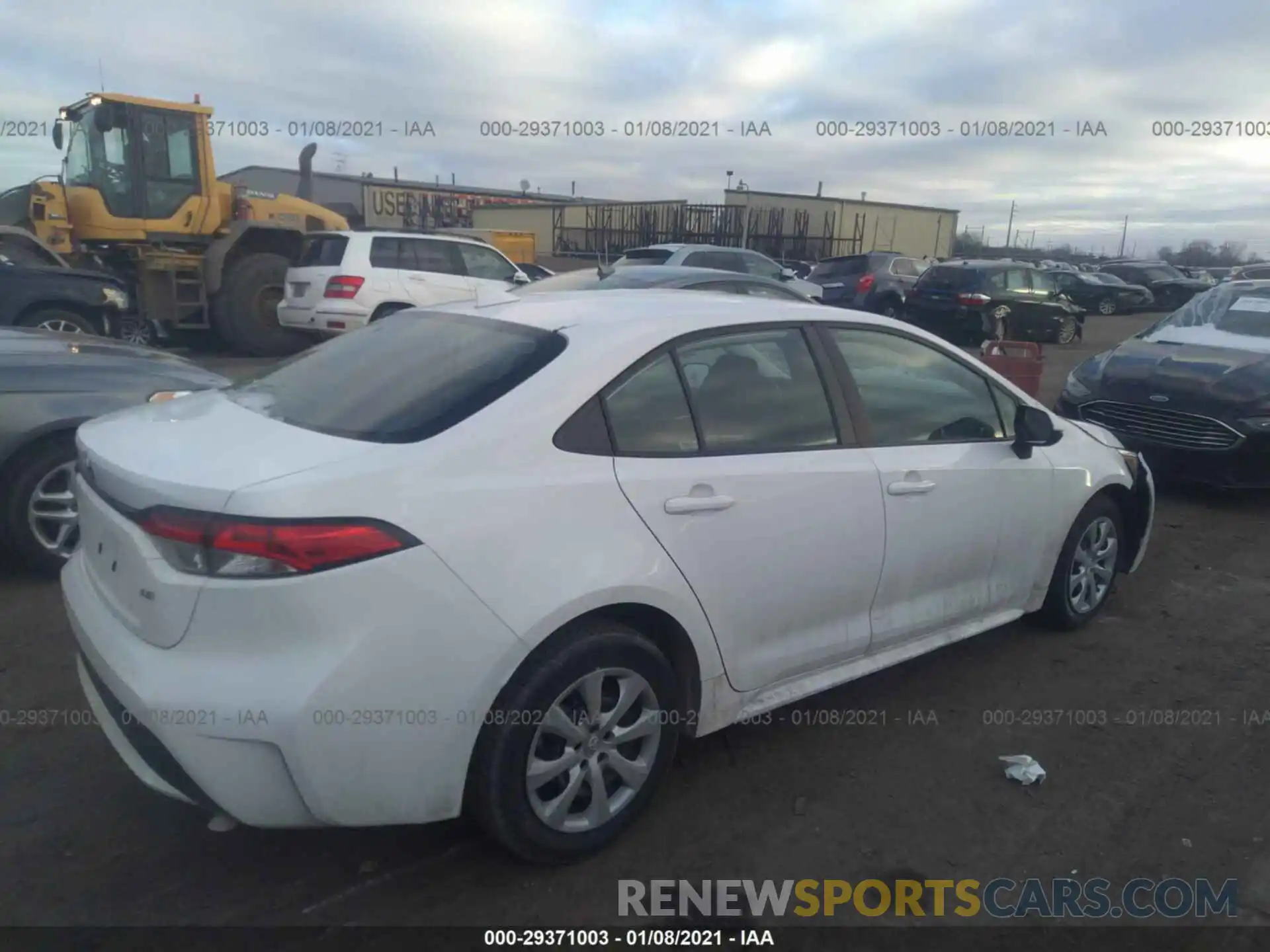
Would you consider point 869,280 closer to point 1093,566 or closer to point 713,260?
point 713,260

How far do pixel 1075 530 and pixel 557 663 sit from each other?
2.78 m

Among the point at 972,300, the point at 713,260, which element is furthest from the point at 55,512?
the point at 972,300

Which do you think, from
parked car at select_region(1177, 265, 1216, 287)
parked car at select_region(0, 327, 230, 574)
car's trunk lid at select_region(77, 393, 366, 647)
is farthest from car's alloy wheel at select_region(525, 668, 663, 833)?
parked car at select_region(1177, 265, 1216, 287)

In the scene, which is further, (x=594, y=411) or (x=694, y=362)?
(x=694, y=362)

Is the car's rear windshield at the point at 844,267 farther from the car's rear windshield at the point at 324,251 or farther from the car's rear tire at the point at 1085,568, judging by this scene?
the car's rear tire at the point at 1085,568

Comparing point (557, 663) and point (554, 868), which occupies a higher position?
point (557, 663)

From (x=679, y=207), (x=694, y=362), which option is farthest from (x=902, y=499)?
(x=679, y=207)

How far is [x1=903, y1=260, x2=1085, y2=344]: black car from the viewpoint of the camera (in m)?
16.8

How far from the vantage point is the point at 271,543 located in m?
2.26

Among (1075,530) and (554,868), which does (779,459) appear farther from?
(1075,530)

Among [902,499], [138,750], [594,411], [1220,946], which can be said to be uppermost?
[594,411]

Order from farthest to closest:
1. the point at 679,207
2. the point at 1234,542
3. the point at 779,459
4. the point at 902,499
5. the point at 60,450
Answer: the point at 679,207
the point at 1234,542
the point at 60,450
the point at 902,499
the point at 779,459

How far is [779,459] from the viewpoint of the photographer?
3.14m

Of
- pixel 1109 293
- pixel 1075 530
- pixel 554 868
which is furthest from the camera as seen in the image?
pixel 1109 293
